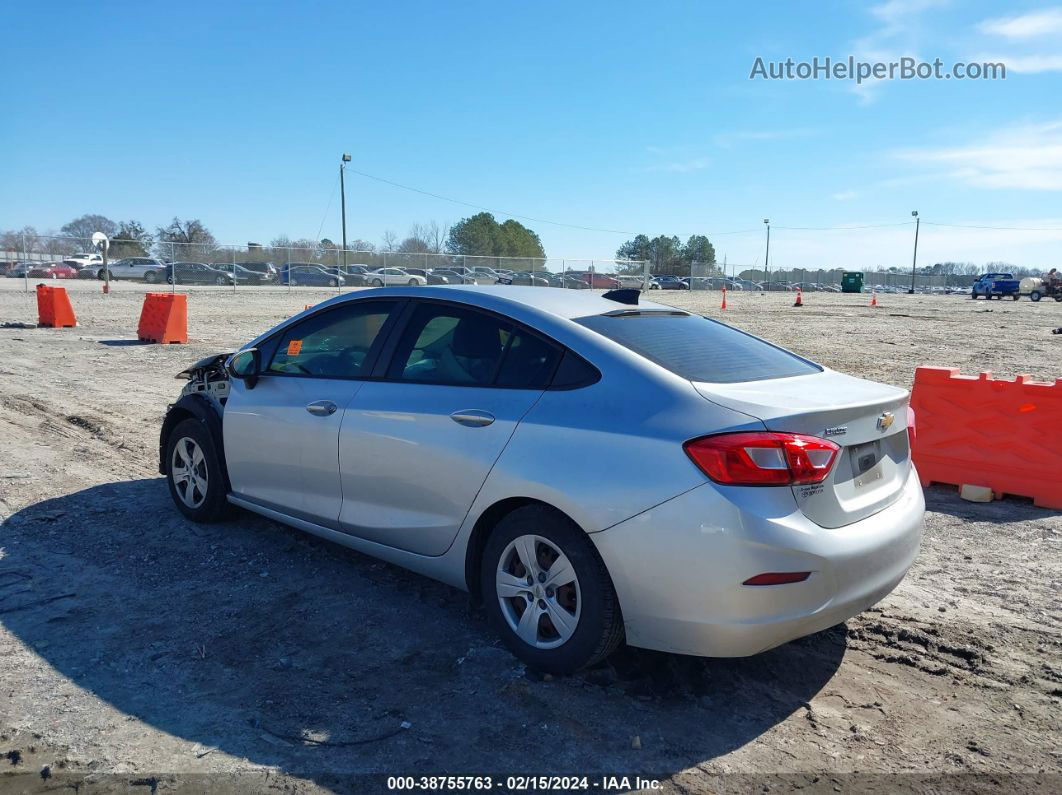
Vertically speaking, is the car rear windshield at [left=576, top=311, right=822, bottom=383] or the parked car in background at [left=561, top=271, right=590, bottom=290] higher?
the parked car in background at [left=561, top=271, right=590, bottom=290]

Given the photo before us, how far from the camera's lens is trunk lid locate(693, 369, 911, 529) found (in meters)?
3.17

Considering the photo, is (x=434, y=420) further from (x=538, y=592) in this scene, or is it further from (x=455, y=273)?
(x=455, y=273)

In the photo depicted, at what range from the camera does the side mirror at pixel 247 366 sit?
5.00 meters

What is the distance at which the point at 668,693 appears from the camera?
3.48 metres

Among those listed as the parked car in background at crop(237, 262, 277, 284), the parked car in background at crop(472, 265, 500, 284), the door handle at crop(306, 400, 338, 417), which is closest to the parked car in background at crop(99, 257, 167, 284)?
the parked car in background at crop(237, 262, 277, 284)

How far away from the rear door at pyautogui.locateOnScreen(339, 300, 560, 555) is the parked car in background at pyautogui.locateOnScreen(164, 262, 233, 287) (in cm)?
3632

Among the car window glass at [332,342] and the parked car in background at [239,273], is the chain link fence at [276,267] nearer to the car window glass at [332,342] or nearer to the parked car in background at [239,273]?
the parked car in background at [239,273]

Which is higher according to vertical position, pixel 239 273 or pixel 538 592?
pixel 239 273

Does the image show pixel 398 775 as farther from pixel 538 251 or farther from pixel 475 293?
pixel 538 251

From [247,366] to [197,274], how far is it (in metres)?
36.7

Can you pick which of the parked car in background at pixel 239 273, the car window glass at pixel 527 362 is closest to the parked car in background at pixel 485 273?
the parked car in background at pixel 239 273

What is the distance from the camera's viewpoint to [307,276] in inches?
1692

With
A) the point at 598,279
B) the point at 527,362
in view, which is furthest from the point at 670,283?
the point at 527,362

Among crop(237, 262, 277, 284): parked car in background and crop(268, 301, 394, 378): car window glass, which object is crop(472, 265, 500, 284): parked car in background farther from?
crop(268, 301, 394, 378): car window glass
